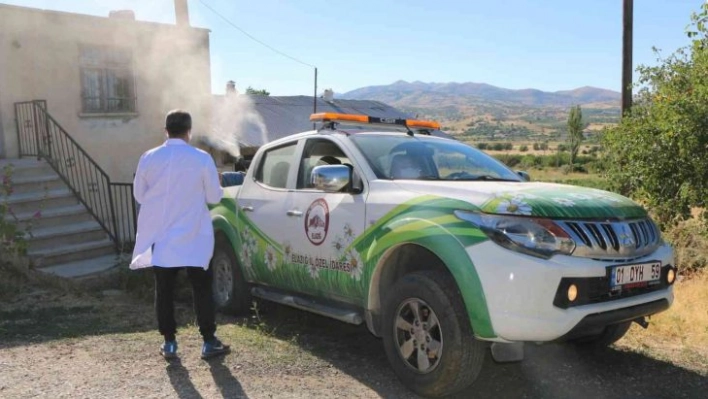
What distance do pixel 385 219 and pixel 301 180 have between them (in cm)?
125

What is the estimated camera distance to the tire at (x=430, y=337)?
11.7 feet

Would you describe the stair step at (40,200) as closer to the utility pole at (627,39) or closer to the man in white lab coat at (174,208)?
the man in white lab coat at (174,208)

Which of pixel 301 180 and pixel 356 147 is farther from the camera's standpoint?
pixel 301 180

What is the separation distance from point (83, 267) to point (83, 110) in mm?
3955

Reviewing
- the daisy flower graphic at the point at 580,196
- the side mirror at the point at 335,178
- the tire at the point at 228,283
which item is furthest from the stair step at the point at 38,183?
the daisy flower graphic at the point at 580,196

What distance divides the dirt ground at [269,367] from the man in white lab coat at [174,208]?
1.88 ft

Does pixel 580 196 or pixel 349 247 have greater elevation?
pixel 580 196

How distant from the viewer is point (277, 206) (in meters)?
5.11

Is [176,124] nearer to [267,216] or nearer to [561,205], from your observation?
[267,216]

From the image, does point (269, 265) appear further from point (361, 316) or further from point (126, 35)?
point (126, 35)

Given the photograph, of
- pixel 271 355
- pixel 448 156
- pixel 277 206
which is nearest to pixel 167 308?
pixel 271 355

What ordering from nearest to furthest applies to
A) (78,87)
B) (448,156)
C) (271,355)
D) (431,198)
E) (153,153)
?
(431,198) → (153,153) → (271,355) → (448,156) → (78,87)

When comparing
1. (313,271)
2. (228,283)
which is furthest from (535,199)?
(228,283)

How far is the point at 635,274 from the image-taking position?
3.69m
